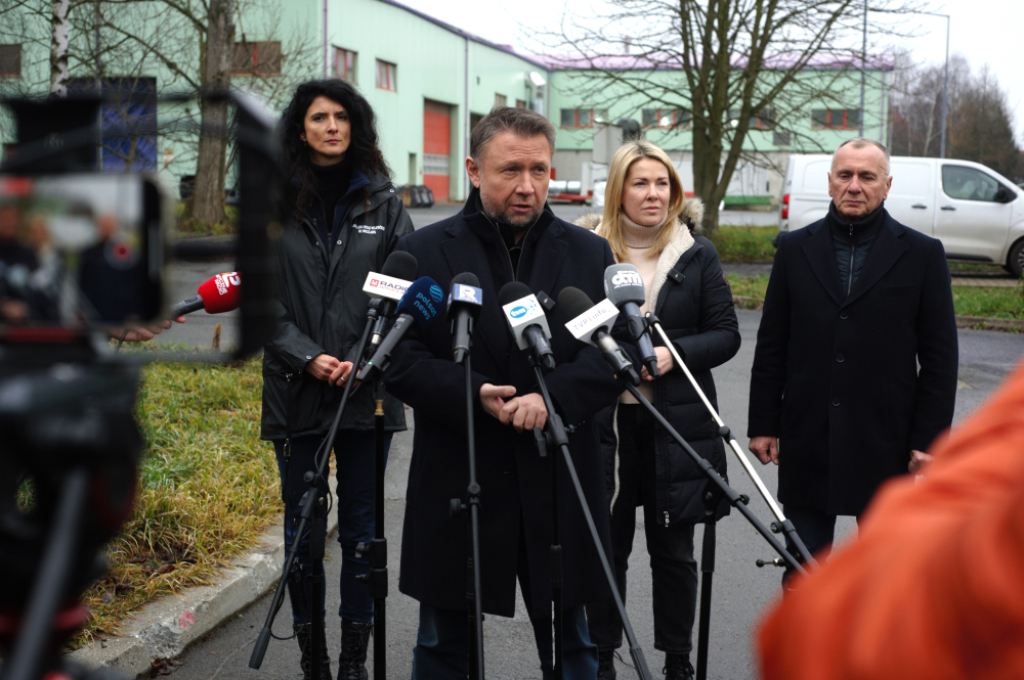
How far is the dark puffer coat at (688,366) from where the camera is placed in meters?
3.69

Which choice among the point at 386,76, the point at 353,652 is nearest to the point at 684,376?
the point at 353,652

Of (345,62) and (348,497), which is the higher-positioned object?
(345,62)

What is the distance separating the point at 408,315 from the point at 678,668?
6.70 feet

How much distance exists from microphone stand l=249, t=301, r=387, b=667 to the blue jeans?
0.70m

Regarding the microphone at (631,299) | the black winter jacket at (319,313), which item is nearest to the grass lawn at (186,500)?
the black winter jacket at (319,313)

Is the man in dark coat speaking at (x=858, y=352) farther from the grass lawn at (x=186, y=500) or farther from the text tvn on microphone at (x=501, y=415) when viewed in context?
the grass lawn at (x=186, y=500)

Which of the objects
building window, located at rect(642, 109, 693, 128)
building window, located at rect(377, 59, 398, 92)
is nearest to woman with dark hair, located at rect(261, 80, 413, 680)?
building window, located at rect(642, 109, 693, 128)

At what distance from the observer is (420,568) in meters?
2.93

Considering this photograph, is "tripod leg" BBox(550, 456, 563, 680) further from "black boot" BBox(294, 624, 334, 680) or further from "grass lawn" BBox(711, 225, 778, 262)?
"grass lawn" BBox(711, 225, 778, 262)

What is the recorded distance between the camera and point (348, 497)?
367 cm

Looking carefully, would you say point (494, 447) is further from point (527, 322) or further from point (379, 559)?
point (527, 322)

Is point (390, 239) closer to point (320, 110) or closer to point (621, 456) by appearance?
point (320, 110)

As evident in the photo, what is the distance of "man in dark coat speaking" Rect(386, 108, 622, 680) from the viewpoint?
286 centimetres

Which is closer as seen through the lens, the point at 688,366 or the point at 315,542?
the point at 315,542
